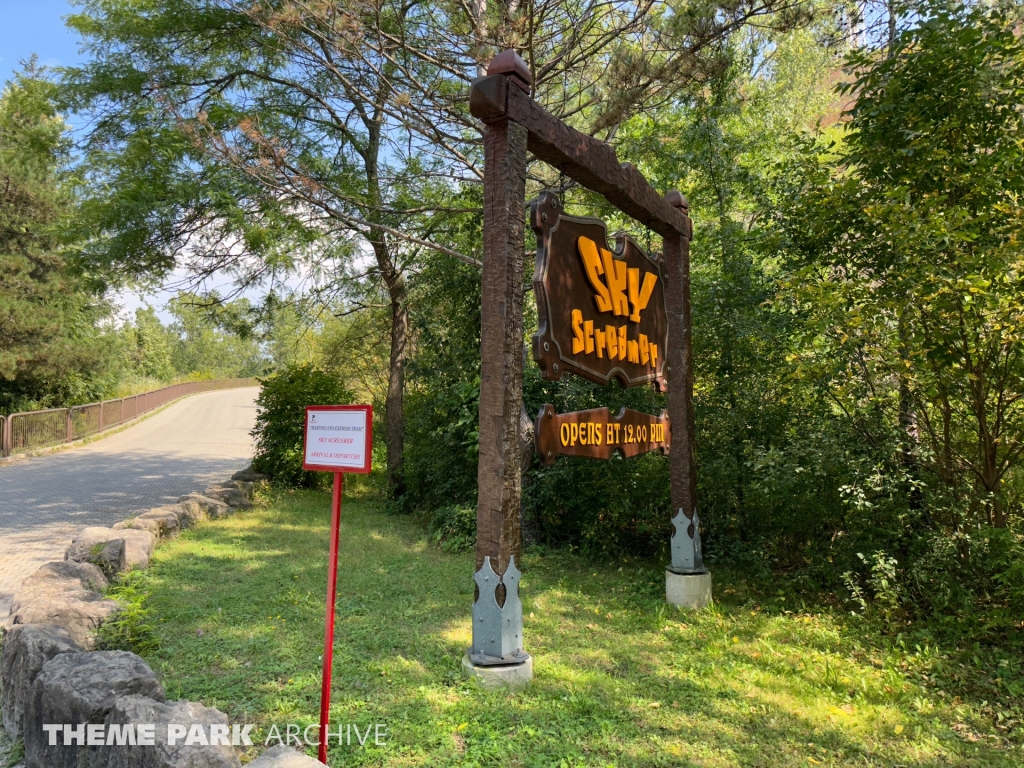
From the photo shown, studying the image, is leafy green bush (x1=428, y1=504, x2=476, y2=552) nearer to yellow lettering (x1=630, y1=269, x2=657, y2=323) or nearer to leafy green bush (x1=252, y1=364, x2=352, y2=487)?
yellow lettering (x1=630, y1=269, x2=657, y2=323)

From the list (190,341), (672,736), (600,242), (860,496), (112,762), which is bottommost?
(672,736)

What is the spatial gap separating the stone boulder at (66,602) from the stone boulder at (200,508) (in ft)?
10.2

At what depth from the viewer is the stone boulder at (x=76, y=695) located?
261 centimetres

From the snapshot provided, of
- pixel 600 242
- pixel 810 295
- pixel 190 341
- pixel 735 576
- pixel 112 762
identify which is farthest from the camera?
pixel 190 341

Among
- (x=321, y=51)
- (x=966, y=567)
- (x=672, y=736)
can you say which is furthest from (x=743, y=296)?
(x=321, y=51)

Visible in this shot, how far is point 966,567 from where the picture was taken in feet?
15.1

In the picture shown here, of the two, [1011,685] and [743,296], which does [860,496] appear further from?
[743,296]

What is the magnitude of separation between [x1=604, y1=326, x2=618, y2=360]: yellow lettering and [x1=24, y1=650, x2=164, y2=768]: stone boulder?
3.21 meters

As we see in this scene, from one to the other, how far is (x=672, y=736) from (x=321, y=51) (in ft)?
26.1

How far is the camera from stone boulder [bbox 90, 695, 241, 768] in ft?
7.62

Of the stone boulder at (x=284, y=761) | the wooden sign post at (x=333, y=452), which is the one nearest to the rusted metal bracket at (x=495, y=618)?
the wooden sign post at (x=333, y=452)

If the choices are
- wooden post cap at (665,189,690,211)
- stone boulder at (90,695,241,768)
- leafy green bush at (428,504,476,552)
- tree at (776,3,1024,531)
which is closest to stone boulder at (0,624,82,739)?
stone boulder at (90,695,241,768)

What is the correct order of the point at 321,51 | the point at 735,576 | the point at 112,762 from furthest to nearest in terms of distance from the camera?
the point at 321,51 → the point at 735,576 → the point at 112,762

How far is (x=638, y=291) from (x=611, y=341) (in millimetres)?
681
